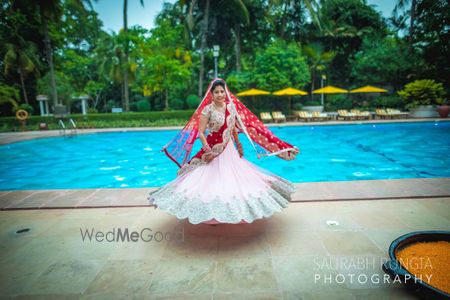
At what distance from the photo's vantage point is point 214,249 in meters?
3.41

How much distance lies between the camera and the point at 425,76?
77.5 ft

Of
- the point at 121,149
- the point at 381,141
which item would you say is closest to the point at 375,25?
the point at 381,141

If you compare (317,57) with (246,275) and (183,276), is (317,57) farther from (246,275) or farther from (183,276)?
(183,276)

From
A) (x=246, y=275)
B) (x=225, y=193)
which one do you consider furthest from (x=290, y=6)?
(x=246, y=275)

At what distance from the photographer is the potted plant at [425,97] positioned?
2069 centimetres

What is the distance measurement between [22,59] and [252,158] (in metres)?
25.3

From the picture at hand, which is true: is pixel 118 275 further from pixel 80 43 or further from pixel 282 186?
pixel 80 43

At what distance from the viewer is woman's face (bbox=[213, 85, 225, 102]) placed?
3.62 metres

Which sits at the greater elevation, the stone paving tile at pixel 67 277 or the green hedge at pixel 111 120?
the green hedge at pixel 111 120

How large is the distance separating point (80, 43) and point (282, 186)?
141ft

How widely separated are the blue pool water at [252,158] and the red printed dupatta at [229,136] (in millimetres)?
4500

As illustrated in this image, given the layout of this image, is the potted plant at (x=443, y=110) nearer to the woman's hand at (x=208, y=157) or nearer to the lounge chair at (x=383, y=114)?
the lounge chair at (x=383, y=114)

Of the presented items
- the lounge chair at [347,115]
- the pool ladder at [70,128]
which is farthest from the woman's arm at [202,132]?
the lounge chair at [347,115]
